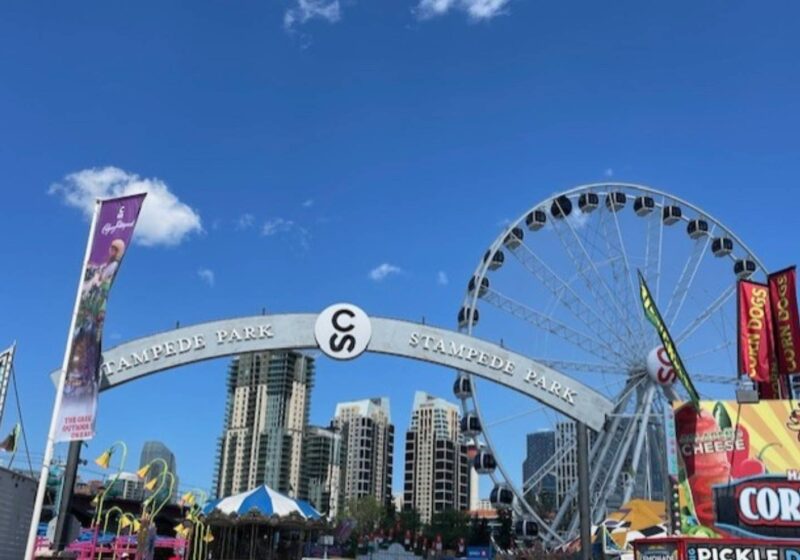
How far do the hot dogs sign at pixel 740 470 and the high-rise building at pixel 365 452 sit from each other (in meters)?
116

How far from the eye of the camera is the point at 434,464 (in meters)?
138

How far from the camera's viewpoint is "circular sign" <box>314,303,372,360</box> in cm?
1681

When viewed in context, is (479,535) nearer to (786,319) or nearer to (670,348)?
(786,319)

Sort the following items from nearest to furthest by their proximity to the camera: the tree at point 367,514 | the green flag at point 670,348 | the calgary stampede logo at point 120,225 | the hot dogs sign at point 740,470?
the calgary stampede logo at point 120,225 → the hot dogs sign at point 740,470 → the green flag at point 670,348 → the tree at point 367,514

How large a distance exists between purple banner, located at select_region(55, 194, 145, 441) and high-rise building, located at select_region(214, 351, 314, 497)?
4134 inches

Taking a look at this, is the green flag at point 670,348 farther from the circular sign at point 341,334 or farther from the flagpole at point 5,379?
the flagpole at point 5,379

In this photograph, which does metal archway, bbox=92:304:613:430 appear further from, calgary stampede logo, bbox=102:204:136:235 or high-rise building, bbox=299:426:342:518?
high-rise building, bbox=299:426:342:518

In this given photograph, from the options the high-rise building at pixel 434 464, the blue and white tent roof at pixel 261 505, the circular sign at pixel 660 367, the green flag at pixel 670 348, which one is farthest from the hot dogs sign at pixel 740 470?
the high-rise building at pixel 434 464

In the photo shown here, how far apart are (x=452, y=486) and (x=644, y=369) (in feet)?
364

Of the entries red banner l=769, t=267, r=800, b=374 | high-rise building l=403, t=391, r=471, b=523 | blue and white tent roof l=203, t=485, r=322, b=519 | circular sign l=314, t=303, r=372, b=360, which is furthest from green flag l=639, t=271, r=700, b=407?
high-rise building l=403, t=391, r=471, b=523

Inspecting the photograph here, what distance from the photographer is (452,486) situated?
5413 inches

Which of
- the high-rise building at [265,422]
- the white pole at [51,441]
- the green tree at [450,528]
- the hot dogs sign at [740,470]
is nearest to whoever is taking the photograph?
the white pole at [51,441]

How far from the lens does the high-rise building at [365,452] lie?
438 ft

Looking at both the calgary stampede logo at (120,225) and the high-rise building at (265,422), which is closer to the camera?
the calgary stampede logo at (120,225)
